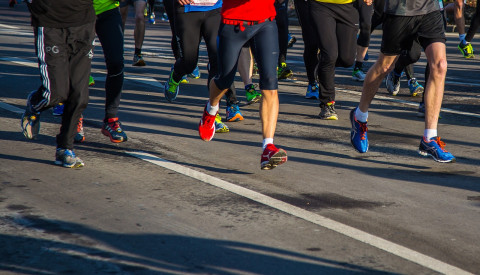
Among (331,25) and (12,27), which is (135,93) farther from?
(12,27)

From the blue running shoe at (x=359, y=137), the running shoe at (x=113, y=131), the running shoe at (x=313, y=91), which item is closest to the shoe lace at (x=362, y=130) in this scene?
the blue running shoe at (x=359, y=137)

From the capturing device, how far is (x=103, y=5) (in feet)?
22.5

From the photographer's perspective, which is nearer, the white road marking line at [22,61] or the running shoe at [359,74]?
the running shoe at [359,74]

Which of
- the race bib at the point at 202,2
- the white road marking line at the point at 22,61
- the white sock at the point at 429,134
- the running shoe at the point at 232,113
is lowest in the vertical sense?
the white road marking line at the point at 22,61

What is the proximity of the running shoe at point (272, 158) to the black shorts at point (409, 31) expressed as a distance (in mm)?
1594

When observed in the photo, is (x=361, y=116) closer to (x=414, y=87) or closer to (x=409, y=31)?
(x=409, y=31)

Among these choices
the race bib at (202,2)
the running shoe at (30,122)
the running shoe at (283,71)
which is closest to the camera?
the running shoe at (30,122)

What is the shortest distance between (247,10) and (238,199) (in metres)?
1.65

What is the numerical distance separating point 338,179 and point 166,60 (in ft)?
28.3

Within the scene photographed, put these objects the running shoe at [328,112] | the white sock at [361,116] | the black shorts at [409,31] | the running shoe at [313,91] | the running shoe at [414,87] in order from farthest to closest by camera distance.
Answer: the running shoe at [414,87] → the running shoe at [313,91] → the running shoe at [328,112] → the white sock at [361,116] → the black shorts at [409,31]

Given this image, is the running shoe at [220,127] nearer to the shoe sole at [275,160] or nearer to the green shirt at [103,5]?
the green shirt at [103,5]

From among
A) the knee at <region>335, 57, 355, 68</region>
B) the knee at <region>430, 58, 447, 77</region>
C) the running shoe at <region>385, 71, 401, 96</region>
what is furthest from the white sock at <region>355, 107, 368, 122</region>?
the running shoe at <region>385, 71, 401, 96</region>

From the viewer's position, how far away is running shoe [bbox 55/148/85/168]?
20.1ft

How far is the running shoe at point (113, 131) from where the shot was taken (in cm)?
710
